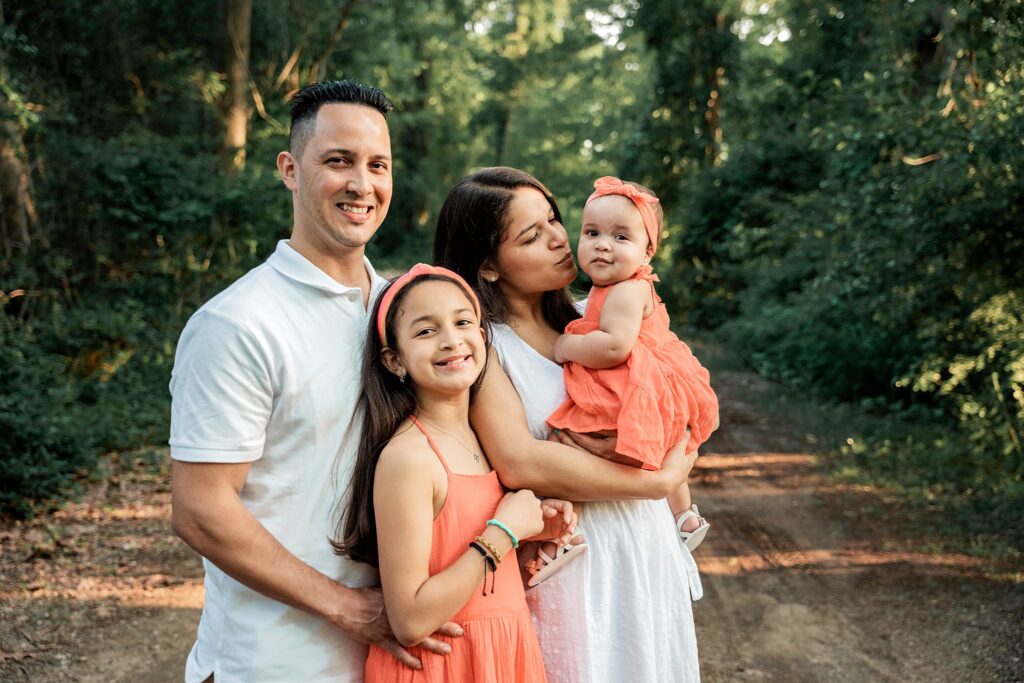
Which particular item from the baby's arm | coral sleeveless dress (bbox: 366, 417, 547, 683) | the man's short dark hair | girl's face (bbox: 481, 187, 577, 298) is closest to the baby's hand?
the baby's arm

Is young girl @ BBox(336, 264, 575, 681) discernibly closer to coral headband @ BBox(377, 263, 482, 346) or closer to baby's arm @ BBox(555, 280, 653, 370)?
coral headband @ BBox(377, 263, 482, 346)

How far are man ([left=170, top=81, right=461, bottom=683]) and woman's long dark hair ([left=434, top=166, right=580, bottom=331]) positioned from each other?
31 centimetres

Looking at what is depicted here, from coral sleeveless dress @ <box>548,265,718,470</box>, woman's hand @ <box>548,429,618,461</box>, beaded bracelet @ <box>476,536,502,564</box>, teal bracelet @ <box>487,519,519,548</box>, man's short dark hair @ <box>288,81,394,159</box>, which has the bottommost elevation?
beaded bracelet @ <box>476,536,502,564</box>

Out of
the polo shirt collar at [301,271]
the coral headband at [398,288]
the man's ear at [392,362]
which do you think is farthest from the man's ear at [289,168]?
the man's ear at [392,362]

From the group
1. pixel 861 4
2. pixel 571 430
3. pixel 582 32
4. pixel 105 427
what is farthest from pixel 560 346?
pixel 582 32

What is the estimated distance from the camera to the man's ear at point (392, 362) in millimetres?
2012

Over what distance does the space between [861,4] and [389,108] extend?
1123cm

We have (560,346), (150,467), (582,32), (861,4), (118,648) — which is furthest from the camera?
(582,32)

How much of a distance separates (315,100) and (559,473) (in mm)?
1186

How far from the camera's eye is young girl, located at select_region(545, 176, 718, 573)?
2.31 metres

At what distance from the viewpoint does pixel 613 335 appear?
235 centimetres

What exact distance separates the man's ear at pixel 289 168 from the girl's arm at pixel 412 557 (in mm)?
784

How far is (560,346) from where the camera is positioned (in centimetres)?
248

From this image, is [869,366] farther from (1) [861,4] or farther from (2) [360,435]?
(2) [360,435]
